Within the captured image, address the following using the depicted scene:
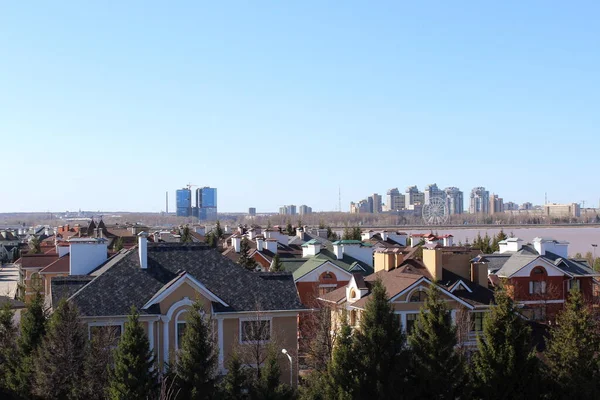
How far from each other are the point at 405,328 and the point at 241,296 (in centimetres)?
686

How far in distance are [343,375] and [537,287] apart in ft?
62.7

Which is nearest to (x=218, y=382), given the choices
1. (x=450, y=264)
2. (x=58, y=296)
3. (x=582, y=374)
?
(x=58, y=296)

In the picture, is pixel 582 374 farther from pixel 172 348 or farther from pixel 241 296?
pixel 172 348

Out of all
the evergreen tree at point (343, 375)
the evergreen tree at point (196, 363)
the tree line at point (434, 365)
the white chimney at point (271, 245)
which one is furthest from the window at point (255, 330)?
the white chimney at point (271, 245)

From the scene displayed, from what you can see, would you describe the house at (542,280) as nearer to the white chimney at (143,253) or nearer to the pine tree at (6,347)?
the white chimney at (143,253)

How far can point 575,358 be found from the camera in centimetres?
2047

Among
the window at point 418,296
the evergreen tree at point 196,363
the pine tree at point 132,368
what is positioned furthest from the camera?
the window at point 418,296

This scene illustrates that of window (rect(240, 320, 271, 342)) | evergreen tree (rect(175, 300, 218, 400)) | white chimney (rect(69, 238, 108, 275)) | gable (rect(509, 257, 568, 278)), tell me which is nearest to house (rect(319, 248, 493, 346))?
window (rect(240, 320, 271, 342))

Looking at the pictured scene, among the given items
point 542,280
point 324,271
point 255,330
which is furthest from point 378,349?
point 542,280

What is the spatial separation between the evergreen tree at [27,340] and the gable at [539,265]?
22138 millimetres

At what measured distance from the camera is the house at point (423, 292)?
1039 inches

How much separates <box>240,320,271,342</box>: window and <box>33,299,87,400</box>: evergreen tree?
4505mm

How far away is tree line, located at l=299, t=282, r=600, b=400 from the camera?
63.1 feet

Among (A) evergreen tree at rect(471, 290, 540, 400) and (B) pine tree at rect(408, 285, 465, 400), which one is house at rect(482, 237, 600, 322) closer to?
(A) evergreen tree at rect(471, 290, 540, 400)
